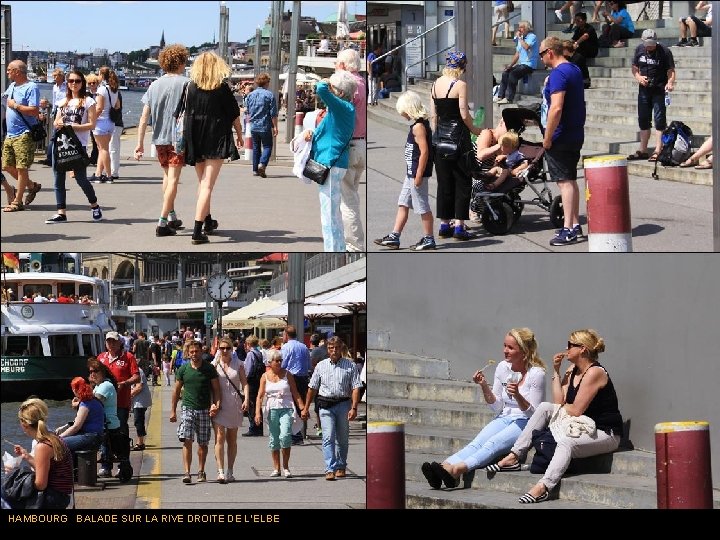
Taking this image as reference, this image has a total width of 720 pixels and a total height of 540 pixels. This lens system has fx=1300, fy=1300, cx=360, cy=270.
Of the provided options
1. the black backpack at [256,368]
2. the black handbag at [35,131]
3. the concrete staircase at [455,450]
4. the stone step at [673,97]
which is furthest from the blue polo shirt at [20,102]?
the stone step at [673,97]

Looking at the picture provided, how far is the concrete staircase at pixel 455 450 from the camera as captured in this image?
25.5 feet

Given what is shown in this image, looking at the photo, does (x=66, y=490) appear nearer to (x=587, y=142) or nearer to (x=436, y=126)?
(x=436, y=126)

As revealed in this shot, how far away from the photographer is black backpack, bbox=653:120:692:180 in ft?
40.0

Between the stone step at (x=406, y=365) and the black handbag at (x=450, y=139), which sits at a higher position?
the black handbag at (x=450, y=139)

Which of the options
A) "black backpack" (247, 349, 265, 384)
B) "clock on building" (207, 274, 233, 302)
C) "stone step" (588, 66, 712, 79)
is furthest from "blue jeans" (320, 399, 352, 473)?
"stone step" (588, 66, 712, 79)

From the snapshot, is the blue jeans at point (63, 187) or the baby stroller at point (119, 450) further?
the blue jeans at point (63, 187)

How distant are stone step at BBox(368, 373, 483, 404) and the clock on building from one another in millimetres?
1556

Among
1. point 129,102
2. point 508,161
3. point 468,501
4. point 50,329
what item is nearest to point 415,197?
point 508,161

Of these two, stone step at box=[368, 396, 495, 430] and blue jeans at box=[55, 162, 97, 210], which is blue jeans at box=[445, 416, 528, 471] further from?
blue jeans at box=[55, 162, 97, 210]

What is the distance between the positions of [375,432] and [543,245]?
2.30 metres

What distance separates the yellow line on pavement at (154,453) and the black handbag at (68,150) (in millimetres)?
1848

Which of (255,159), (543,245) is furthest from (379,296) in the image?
(255,159)

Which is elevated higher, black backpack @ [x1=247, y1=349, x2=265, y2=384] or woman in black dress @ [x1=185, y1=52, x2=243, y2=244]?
woman in black dress @ [x1=185, y1=52, x2=243, y2=244]

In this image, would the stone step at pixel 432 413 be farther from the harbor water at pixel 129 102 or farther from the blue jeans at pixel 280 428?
the harbor water at pixel 129 102
